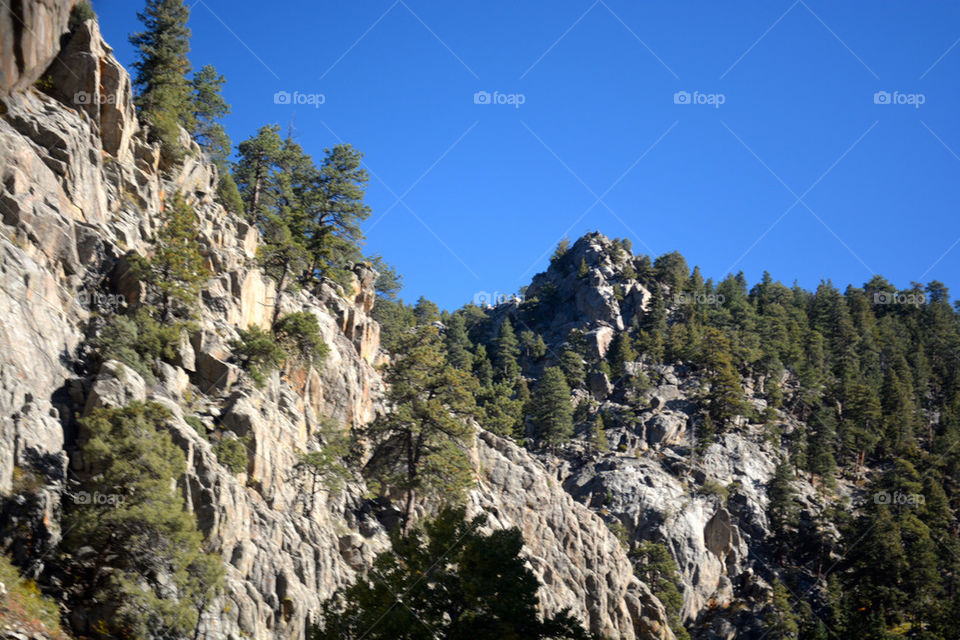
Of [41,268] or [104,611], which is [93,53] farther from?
[104,611]

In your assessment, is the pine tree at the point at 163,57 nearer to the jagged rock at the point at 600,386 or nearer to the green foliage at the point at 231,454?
the green foliage at the point at 231,454

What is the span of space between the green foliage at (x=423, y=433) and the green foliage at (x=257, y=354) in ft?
23.2

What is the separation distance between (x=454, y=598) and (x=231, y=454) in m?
12.2

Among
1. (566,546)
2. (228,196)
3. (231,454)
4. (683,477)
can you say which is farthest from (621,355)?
(231,454)

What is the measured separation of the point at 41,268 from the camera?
2533 cm

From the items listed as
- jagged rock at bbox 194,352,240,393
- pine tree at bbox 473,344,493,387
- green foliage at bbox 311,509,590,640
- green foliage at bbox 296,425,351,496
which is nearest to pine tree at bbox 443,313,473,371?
pine tree at bbox 473,344,493,387

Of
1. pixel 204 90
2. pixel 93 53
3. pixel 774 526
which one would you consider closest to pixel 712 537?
pixel 774 526

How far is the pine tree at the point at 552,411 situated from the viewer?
8131 centimetres

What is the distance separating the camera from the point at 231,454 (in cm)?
2791

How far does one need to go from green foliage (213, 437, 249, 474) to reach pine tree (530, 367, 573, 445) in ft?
183

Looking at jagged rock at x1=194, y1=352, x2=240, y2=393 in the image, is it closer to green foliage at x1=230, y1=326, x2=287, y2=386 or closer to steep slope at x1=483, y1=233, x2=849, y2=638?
green foliage at x1=230, y1=326, x2=287, y2=386

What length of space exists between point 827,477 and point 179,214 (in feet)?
261

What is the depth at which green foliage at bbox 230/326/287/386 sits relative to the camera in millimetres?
34562

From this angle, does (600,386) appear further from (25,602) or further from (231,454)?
(25,602)
